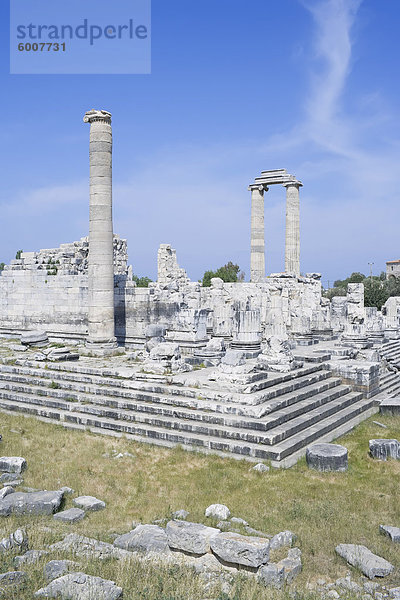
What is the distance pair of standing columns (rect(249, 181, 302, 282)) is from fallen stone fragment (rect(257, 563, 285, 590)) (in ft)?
82.6

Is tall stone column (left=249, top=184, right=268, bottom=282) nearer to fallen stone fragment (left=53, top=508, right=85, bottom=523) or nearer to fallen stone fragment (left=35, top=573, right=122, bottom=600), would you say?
fallen stone fragment (left=53, top=508, right=85, bottom=523)

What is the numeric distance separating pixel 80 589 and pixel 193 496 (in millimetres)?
2828

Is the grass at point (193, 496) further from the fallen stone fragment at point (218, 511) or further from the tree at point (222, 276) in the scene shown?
the tree at point (222, 276)

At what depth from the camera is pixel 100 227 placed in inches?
589

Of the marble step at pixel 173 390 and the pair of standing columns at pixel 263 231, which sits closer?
the marble step at pixel 173 390

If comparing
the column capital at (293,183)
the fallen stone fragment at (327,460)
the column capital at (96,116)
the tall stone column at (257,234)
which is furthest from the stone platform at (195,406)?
the column capital at (293,183)

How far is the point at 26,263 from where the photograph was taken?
64.6 feet

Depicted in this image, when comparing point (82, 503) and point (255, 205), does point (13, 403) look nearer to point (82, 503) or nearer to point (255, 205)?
point (82, 503)

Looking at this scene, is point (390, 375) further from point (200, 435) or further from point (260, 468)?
point (260, 468)

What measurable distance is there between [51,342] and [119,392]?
7.91 m

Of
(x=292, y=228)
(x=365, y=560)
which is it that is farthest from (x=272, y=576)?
(x=292, y=228)

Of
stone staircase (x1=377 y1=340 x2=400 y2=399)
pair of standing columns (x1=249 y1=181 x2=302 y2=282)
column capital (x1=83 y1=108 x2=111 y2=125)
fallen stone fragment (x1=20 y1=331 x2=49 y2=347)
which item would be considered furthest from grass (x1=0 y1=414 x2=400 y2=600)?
pair of standing columns (x1=249 y1=181 x2=302 y2=282)

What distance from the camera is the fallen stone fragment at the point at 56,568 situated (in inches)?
169

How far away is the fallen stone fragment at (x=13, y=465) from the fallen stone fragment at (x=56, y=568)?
3213 mm
